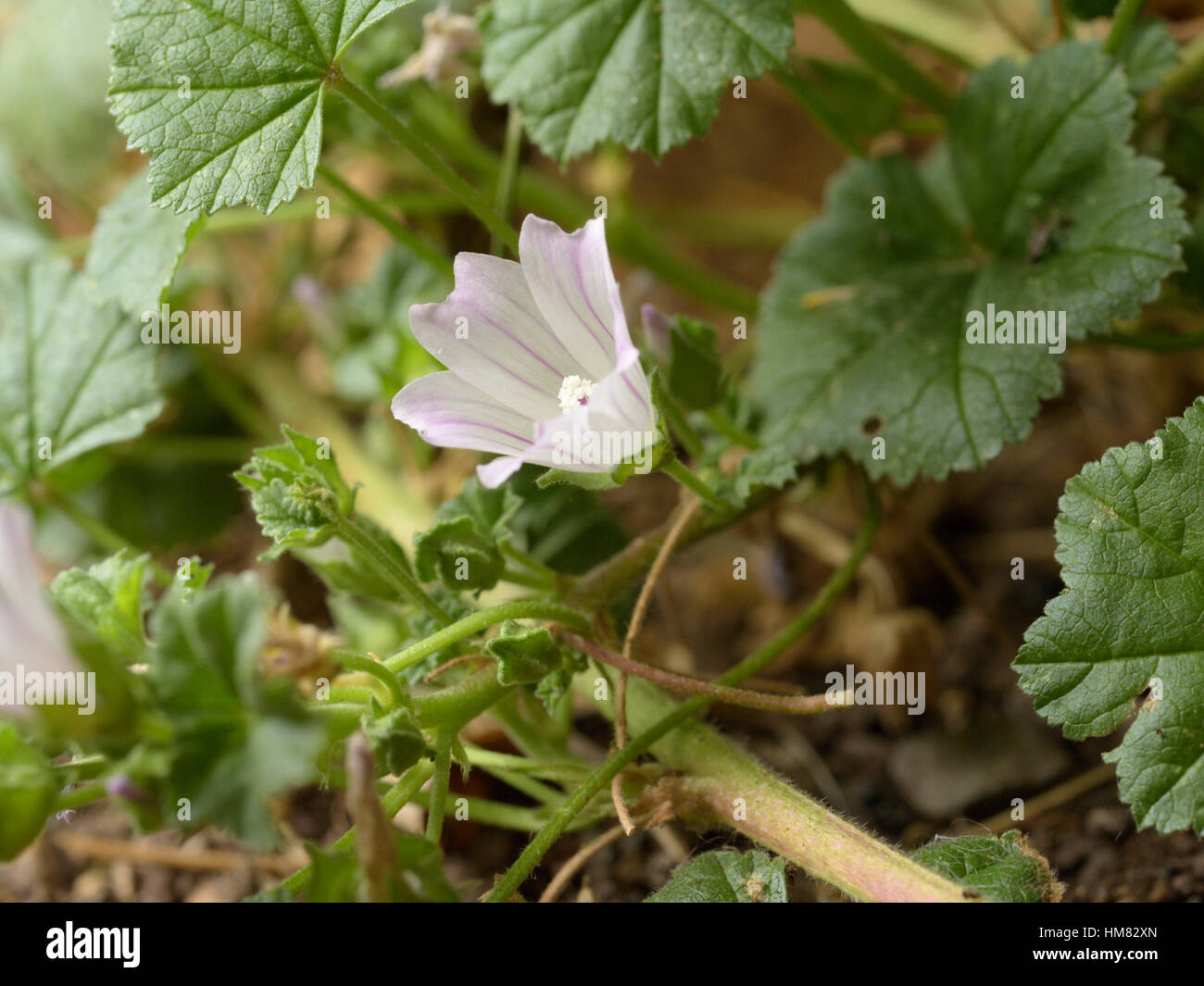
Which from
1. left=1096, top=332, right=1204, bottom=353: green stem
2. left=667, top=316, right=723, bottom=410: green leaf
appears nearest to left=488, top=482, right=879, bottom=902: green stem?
left=667, top=316, right=723, bottom=410: green leaf

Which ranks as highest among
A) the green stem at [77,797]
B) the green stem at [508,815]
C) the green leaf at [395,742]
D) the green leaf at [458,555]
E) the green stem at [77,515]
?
the green stem at [77,515]

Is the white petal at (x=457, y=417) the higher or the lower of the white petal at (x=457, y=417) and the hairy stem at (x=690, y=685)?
the higher

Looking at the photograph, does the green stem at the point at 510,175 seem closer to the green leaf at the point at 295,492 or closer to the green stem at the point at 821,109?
the green stem at the point at 821,109

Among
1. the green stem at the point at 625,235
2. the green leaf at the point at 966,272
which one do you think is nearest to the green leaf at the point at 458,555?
the green leaf at the point at 966,272

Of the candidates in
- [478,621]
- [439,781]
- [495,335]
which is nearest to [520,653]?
[478,621]

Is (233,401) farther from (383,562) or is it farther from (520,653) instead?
(520,653)

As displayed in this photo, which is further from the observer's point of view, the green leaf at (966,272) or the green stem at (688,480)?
the green leaf at (966,272)

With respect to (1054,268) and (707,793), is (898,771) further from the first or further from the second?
(1054,268)
